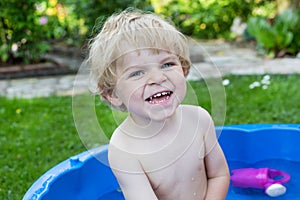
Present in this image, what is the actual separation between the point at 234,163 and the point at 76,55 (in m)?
2.89

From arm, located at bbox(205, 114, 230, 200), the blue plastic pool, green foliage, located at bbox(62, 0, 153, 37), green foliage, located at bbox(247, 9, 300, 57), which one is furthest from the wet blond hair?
green foliage, located at bbox(247, 9, 300, 57)

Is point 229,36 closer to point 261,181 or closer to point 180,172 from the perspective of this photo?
point 261,181

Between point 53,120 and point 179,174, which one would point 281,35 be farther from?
point 179,174

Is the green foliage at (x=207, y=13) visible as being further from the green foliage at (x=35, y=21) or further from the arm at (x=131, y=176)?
the arm at (x=131, y=176)

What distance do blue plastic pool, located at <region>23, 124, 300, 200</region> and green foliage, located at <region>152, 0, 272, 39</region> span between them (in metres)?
3.15

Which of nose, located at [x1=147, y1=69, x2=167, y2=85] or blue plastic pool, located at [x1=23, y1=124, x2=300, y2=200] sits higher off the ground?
nose, located at [x1=147, y1=69, x2=167, y2=85]

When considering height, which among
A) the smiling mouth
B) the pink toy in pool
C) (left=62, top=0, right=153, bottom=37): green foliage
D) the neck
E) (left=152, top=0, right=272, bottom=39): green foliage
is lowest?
(left=152, top=0, right=272, bottom=39): green foliage

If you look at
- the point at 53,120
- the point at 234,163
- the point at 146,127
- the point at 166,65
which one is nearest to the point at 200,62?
the point at 53,120

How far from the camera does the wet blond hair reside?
1275 millimetres

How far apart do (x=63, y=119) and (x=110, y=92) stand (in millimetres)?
1665

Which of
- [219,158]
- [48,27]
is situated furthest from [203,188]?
[48,27]

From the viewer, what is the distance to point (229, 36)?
575 centimetres

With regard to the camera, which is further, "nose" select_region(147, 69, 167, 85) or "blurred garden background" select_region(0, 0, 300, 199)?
"blurred garden background" select_region(0, 0, 300, 199)

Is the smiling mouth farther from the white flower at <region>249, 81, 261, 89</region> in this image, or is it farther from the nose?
the white flower at <region>249, 81, 261, 89</region>
